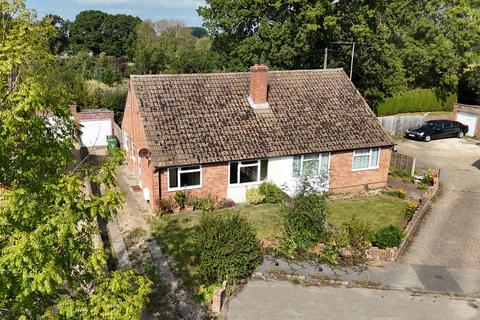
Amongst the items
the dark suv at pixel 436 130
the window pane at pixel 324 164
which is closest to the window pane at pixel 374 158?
the window pane at pixel 324 164

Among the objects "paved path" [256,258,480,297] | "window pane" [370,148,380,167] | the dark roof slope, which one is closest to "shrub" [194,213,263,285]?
"paved path" [256,258,480,297]

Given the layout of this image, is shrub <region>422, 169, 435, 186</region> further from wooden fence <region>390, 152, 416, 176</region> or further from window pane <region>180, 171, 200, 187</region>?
window pane <region>180, 171, 200, 187</region>

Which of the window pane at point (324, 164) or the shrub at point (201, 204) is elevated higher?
the window pane at point (324, 164)

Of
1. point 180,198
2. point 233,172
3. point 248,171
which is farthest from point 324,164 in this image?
point 180,198

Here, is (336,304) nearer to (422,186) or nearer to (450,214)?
(450,214)

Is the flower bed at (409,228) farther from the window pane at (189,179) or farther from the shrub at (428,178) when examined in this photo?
the window pane at (189,179)

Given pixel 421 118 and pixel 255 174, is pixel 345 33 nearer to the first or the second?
pixel 421 118
